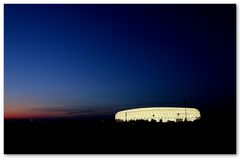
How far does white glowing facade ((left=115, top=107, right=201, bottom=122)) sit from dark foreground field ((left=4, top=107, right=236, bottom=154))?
0.07 m

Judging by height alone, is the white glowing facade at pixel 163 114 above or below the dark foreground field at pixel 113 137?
above

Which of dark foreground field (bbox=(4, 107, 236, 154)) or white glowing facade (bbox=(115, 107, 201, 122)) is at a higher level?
white glowing facade (bbox=(115, 107, 201, 122))

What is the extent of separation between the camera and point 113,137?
464cm

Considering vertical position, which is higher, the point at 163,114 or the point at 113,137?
the point at 163,114

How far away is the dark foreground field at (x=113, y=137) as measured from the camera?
4621 millimetres

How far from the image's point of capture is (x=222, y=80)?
4.62 metres

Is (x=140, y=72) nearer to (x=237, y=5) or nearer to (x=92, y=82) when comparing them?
(x=92, y=82)

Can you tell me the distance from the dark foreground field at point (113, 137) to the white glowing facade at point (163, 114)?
7cm

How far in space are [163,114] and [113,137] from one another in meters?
0.56

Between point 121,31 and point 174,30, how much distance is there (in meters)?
0.54

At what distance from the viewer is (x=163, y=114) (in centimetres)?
461

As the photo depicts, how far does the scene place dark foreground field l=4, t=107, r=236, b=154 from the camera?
4621mm

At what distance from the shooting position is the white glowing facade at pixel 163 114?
4566mm

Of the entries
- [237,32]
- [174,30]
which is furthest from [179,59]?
[237,32]
